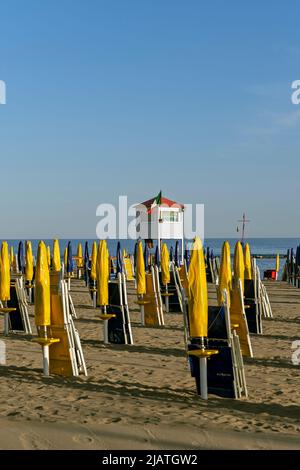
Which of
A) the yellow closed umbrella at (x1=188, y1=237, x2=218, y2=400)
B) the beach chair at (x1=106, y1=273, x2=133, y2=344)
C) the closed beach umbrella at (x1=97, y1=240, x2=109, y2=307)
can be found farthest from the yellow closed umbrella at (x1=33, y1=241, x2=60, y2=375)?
the beach chair at (x1=106, y1=273, x2=133, y2=344)

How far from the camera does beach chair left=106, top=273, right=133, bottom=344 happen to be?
39.5 ft

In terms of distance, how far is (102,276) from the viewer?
1184cm

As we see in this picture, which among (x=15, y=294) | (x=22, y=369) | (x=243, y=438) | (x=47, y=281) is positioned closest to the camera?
(x=243, y=438)

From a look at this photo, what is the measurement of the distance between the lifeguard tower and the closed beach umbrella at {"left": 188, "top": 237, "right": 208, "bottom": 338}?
1170 inches

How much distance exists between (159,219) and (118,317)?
1009 inches

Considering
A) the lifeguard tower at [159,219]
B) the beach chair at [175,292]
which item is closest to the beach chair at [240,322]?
the beach chair at [175,292]

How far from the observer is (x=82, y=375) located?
30.0 ft

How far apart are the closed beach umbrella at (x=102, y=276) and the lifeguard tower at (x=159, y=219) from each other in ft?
83.2

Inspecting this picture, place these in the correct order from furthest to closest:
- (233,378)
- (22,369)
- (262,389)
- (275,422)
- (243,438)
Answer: (22,369) → (262,389) → (233,378) → (275,422) → (243,438)

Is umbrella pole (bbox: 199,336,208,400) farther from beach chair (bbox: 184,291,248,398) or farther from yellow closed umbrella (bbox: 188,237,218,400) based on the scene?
beach chair (bbox: 184,291,248,398)

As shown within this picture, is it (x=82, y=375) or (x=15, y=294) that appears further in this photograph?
(x=15, y=294)
